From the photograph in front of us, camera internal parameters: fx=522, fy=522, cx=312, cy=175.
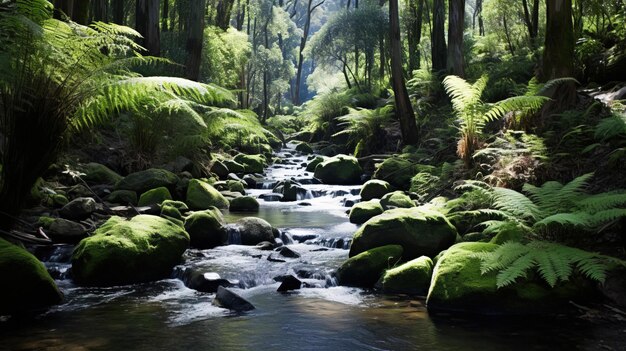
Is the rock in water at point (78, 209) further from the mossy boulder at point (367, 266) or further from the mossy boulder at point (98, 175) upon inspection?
the mossy boulder at point (367, 266)

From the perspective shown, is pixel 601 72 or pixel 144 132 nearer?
pixel 601 72

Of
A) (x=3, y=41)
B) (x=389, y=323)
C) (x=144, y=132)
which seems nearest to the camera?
(x=389, y=323)

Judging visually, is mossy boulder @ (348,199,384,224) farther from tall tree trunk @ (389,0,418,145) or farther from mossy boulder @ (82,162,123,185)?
tall tree trunk @ (389,0,418,145)

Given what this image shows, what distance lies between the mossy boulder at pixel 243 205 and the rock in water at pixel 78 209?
3.53 metres

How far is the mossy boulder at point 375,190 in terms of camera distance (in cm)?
1147

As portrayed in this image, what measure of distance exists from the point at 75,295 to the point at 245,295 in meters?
1.77

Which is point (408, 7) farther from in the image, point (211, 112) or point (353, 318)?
point (353, 318)

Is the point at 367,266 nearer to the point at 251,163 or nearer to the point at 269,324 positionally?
the point at 269,324

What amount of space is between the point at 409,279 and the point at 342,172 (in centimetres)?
896

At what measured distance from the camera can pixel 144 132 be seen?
11242 mm

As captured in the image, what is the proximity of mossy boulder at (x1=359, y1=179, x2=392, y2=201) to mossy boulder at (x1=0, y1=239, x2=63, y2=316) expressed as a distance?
7530 millimetres

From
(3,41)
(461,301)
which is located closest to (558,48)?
(461,301)

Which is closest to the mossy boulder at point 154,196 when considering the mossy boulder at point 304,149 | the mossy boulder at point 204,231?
the mossy boulder at point 204,231

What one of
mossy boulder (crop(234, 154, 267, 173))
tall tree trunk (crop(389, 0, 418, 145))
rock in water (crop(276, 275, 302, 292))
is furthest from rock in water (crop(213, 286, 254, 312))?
mossy boulder (crop(234, 154, 267, 173))
